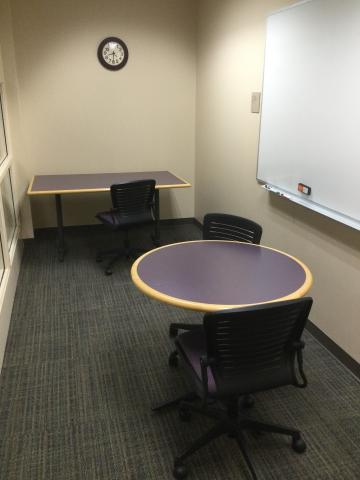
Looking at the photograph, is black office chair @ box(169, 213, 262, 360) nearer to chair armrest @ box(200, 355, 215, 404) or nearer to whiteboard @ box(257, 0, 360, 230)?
whiteboard @ box(257, 0, 360, 230)

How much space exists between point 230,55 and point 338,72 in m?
1.80

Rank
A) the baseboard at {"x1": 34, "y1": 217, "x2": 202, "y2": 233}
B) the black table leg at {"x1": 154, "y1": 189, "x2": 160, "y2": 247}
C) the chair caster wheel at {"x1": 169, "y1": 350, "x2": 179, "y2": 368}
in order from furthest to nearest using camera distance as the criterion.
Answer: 1. the baseboard at {"x1": 34, "y1": 217, "x2": 202, "y2": 233}
2. the black table leg at {"x1": 154, "y1": 189, "x2": 160, "y2": 247}
3. the chair caster wheel at {"x1": 169, "y1": 350, "x2": 179, "y2": 368}

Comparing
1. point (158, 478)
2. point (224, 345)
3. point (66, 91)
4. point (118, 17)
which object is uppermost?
point (118, 17)

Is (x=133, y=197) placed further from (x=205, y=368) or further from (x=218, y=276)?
(x=205, y=368)

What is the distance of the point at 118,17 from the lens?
183 inches

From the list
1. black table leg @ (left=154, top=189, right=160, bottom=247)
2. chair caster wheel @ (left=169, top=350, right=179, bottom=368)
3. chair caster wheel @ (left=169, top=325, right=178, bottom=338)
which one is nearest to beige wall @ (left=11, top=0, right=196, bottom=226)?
black table leg @ (left=154, top=189, right=160, bottom=247)

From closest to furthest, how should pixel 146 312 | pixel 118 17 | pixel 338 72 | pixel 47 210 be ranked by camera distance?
pixel 338 72
pixel 146 312
pixel 118 17
pixel 47 210

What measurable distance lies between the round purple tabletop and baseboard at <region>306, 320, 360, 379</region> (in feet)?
2.62

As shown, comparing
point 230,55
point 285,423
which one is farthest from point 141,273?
point 230,55

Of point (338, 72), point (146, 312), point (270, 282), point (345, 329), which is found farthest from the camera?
point (146, 312)

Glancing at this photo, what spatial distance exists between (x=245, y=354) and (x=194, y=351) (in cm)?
35

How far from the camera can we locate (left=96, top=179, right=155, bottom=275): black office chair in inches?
156

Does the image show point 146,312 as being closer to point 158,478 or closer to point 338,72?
point 158,478

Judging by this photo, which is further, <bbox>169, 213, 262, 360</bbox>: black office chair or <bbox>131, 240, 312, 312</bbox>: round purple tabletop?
<bbox>169, 213, 262, 360</bbox>: black office chair
